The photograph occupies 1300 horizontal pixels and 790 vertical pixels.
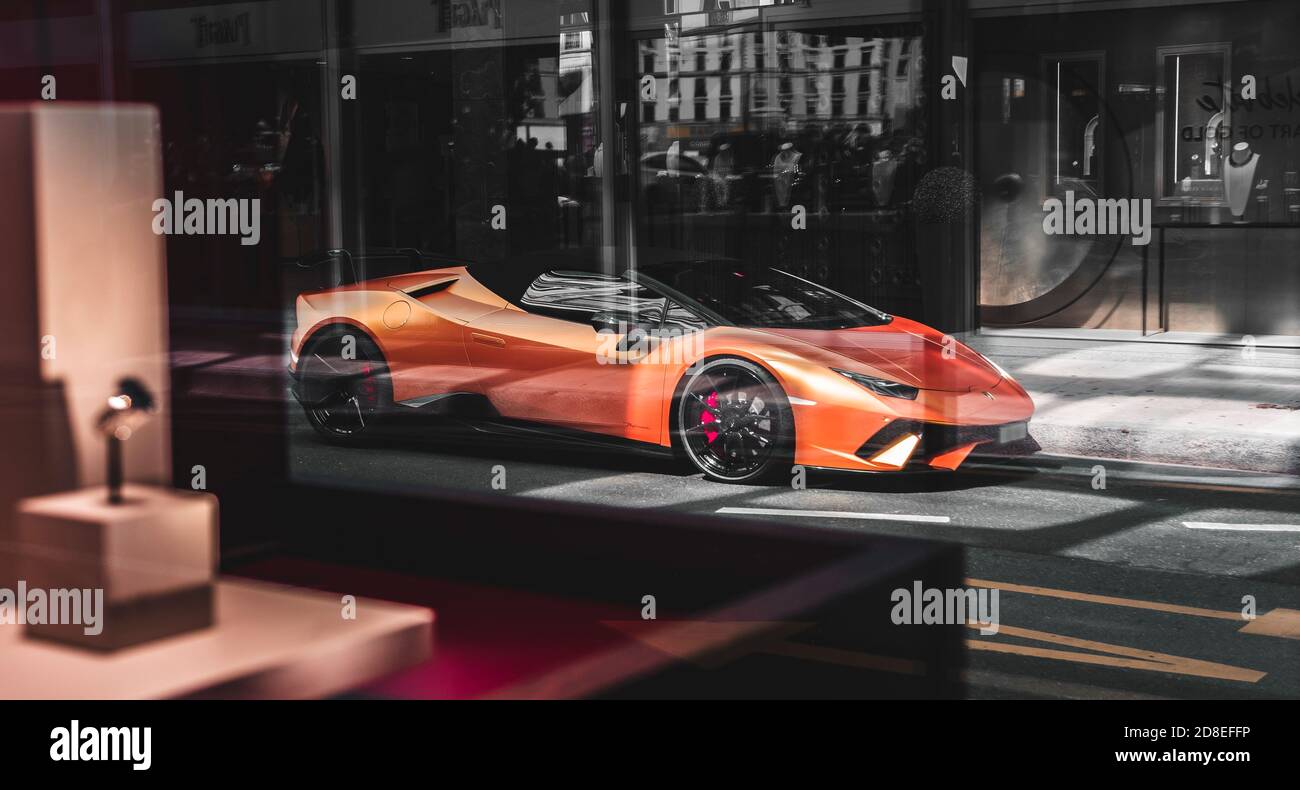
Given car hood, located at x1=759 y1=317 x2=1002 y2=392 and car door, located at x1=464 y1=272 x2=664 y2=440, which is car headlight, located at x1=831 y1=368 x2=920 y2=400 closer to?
car hood, located at x1=759 y1=317 x2=1002 y2=392

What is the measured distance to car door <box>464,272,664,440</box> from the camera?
8.22m

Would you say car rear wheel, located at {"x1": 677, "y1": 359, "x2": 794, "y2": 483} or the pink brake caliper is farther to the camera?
the pink brake caliper

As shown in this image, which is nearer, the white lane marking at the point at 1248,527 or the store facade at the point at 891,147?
the white lane marking at the point at 1248,527

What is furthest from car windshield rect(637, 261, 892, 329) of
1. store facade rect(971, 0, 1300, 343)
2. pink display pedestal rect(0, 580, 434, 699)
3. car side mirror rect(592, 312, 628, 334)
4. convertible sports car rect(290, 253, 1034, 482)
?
pink display pedestal rect(0, 580, 434, 699)

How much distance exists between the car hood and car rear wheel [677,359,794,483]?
33 centimetres

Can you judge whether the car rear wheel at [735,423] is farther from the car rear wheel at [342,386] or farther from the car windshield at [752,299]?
the car rear wheel at [342,386]

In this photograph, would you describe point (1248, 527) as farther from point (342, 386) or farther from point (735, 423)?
point (342, 386)

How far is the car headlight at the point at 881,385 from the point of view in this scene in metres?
7.49

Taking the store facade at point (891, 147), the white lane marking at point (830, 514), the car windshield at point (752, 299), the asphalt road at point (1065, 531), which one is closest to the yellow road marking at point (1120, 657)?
the asphalt road at point (1065, 531)

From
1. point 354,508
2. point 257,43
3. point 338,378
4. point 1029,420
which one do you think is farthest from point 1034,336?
point 354,508

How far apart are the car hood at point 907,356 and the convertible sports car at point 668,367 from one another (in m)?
0.01

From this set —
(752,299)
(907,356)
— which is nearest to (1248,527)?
(907,356)

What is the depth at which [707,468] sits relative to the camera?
313 inches

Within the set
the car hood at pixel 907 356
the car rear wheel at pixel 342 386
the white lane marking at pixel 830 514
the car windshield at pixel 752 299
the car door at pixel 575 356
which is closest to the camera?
the white lane marking at pixel 830 514
